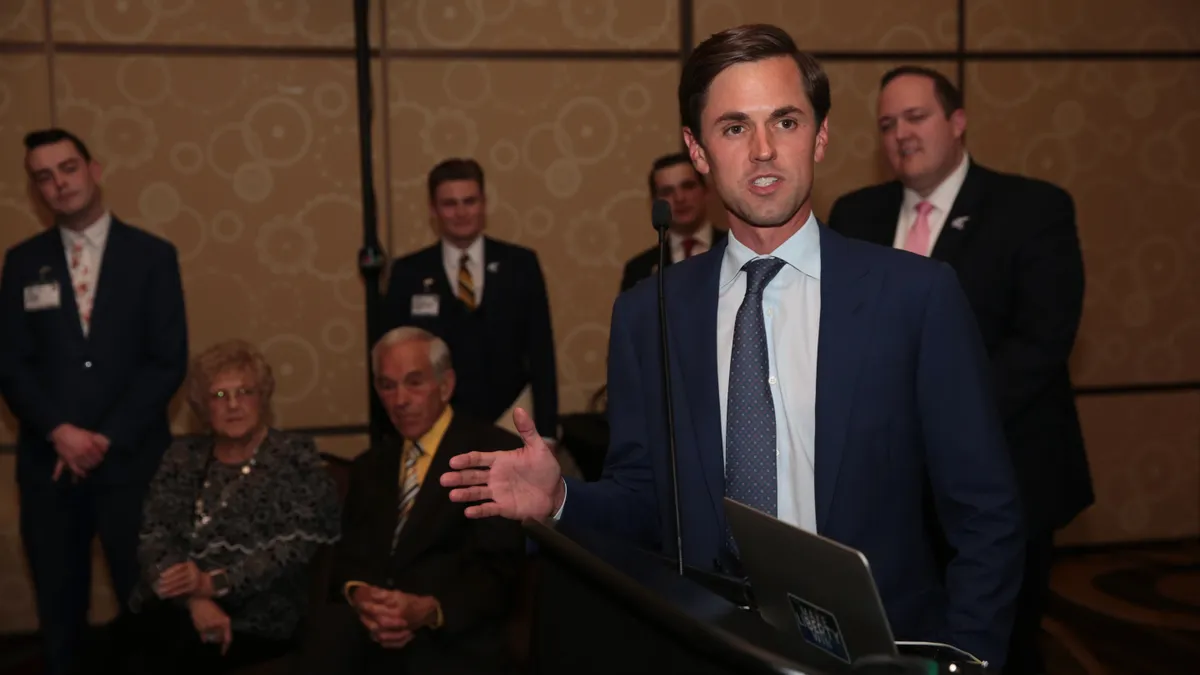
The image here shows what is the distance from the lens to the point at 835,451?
4.83 feet

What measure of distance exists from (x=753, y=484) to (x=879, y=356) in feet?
0.73

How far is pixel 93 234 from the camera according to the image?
393 centimetres

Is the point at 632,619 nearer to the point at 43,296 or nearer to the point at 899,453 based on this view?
the point at 899,453

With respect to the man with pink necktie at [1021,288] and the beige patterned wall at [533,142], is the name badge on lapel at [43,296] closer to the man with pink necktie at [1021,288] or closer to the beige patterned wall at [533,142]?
the beige patterned wall at [533,142]

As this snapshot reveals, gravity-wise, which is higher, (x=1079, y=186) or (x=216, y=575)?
(x=1079, y=186)

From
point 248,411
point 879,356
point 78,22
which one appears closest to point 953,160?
point 879,356

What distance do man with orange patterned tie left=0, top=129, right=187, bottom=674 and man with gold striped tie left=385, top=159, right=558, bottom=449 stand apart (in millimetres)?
837

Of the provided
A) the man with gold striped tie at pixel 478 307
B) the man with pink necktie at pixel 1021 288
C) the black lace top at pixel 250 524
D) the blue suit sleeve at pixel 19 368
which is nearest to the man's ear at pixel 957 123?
the man with pink necktie at pixel 1021 288

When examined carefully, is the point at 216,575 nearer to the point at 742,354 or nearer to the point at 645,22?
the point at 742,354

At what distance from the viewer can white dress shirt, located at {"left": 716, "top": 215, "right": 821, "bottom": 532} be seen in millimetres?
1523

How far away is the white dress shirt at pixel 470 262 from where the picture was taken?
4.30m

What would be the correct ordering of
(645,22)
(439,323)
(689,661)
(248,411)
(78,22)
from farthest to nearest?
(645,22) → (78,22) → (439,323) → (248,411) → (689,661)

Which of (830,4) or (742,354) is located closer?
(742,354)

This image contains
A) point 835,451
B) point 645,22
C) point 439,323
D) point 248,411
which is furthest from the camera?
point 645,22
